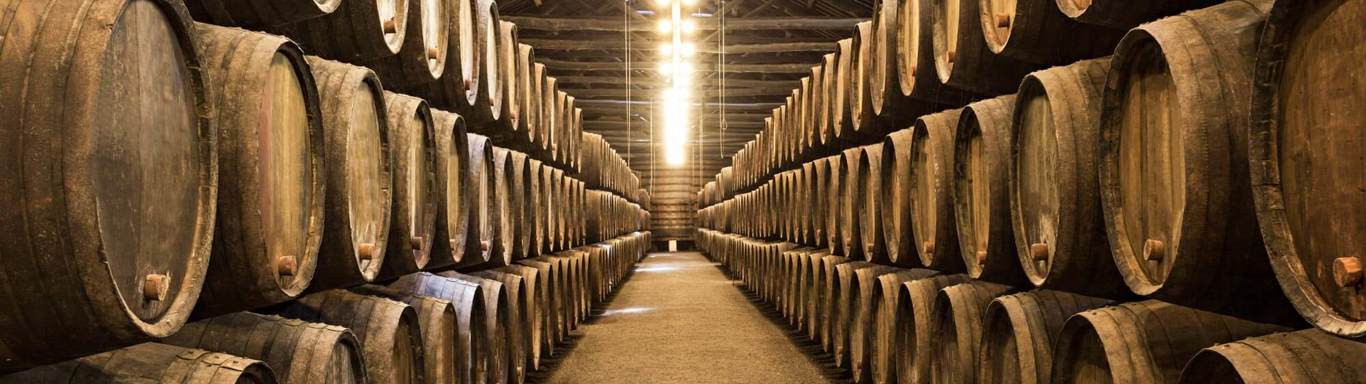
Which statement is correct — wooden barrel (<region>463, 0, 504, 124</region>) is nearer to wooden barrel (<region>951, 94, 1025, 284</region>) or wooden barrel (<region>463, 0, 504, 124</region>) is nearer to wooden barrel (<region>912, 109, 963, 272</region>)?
wooden barrel (<region>912, 109, 963, 272</region>)

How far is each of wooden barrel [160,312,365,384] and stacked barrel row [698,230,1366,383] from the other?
182cm

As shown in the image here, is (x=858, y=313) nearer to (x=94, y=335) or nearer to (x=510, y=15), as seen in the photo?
(x=94, y=335)

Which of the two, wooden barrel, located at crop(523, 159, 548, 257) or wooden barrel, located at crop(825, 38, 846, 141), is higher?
wooden barrel, located at crop(825, 38, 846, 141)

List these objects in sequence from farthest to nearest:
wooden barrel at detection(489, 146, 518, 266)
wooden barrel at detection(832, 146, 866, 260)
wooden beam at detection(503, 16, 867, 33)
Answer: wooden beam at detection(503, 16, 867, 33) → wooden barrel at detection(832, 146, 866, 260) → wooden barrel at detection(489, 146, 518, 266)

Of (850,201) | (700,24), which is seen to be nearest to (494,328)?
(850,201)

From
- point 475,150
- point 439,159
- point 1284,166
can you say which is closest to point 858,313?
point 475,150

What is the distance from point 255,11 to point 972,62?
7.89 ft

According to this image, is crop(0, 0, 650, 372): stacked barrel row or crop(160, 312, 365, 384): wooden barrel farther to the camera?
crop(160, 312, 365, 384): wooden barrel

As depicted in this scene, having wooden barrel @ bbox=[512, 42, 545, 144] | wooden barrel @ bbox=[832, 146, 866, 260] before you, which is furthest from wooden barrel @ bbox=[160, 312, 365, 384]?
wooden barrel @ bbox=[512, 42, 545, 144]

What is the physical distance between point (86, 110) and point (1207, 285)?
1.91 metres

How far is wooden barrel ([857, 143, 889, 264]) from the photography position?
4902 mm

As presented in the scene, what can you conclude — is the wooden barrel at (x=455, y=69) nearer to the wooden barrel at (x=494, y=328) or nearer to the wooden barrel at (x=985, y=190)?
the wooden barrel at (x=494, y=328)

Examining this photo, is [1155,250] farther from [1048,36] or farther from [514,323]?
[514,323]

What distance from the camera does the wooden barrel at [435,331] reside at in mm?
3539
